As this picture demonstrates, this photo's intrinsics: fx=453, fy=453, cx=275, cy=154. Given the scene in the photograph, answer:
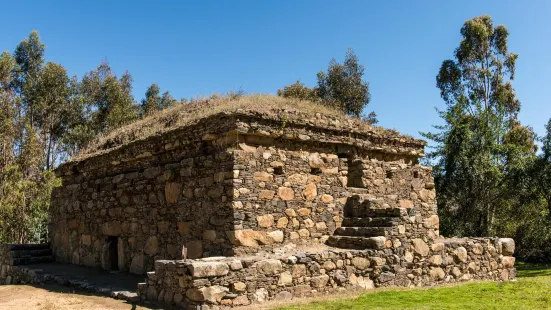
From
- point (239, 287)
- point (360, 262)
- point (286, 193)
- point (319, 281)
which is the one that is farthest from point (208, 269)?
point (360, 262)

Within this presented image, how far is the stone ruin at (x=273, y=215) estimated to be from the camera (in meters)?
7.27

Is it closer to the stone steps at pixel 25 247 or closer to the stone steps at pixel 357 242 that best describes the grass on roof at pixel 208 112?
the stone steps at pixel 357 242

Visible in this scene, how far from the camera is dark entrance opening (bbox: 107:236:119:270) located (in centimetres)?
1154

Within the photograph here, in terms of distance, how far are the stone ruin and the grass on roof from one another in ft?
1.01

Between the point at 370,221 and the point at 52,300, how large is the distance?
620 centimetres

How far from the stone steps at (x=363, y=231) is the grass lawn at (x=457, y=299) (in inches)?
45.2

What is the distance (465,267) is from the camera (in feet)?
32.2

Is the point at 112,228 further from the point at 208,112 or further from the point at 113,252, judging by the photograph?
the point at 208,112

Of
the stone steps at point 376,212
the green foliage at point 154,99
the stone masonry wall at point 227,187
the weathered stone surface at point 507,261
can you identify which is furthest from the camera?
the green foliage at point 154,99

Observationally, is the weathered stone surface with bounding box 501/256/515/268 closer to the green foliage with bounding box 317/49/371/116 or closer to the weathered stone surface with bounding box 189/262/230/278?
the weathered stone surface with bounding box 189/262/230/278

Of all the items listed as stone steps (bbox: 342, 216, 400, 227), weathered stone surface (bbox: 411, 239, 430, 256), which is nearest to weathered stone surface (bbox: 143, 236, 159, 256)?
stone steps (bbox: 342, 216, 400, 227)

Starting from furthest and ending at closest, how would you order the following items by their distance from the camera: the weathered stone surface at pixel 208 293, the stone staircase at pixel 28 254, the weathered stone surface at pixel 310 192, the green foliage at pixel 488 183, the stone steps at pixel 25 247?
1. the green foliage at pixel 488 183
2. the stone steps at pixel 25 247
3. the stone staircase at pixel 28 254
4. the weathered stone surface at pixel 310 192
5. the weathered stone surface at pixel 208 293

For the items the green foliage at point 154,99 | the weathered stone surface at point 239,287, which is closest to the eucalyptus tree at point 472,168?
the weathered stone surface at point 239,287

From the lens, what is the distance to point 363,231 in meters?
9.02
